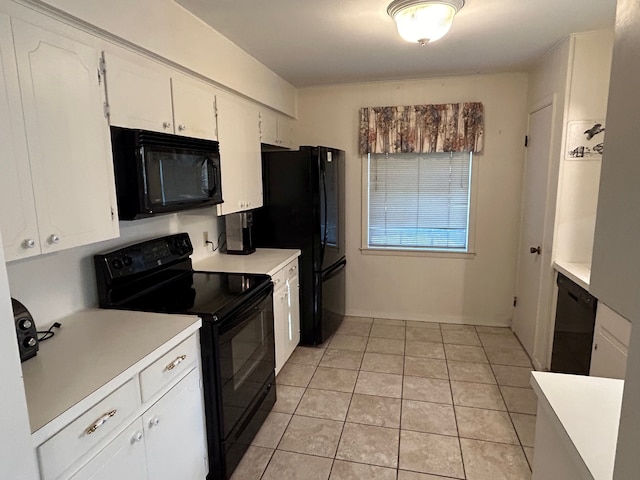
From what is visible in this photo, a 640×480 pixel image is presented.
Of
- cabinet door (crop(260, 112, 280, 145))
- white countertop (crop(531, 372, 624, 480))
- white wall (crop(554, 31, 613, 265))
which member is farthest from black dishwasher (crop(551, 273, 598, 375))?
cabinet door (crop(260, 112, 280, 145))

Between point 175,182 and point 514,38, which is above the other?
point 514,38

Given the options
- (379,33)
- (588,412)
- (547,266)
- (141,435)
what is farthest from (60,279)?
(547,266)

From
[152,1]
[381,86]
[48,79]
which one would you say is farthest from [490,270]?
[48,79]

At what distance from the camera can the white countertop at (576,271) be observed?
2379 mm

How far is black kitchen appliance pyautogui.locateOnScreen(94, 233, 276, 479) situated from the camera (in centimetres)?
191

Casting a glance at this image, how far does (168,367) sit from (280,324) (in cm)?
141

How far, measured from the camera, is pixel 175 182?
2.05m

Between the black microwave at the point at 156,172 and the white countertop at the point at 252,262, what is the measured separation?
2.08 ft

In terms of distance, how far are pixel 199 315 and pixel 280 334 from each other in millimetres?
1207

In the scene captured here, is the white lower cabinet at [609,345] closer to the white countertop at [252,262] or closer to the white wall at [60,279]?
the white countertop at [252,262]

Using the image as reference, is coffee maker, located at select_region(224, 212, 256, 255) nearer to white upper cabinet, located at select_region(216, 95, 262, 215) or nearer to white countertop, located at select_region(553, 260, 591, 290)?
white upper cabinet, located at select_region(216, 95, 262, 215)

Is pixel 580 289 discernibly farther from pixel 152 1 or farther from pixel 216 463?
pixel 152 1

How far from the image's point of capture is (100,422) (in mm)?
1262

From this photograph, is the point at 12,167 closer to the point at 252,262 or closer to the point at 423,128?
the point at 252,262
